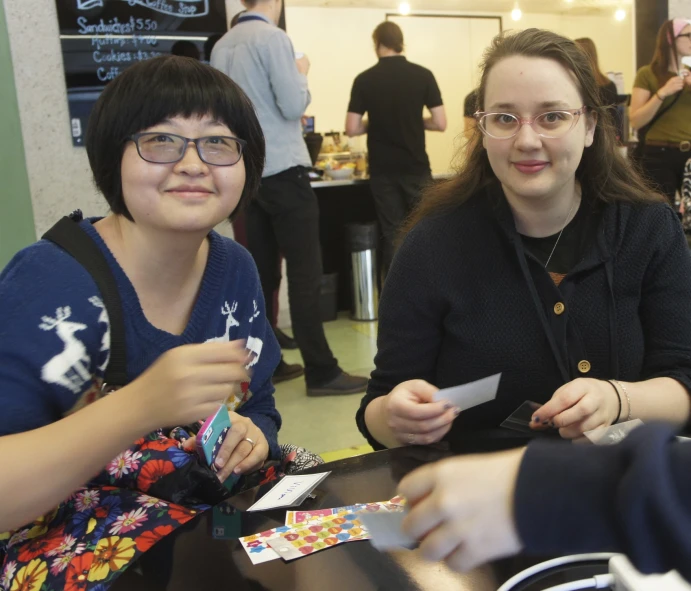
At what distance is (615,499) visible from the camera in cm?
54

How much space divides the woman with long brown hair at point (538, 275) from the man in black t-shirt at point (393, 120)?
2.90 metres

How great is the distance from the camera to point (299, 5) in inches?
370

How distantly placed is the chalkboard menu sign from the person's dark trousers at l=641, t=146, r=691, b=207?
104 inches

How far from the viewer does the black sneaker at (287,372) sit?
3697 mm

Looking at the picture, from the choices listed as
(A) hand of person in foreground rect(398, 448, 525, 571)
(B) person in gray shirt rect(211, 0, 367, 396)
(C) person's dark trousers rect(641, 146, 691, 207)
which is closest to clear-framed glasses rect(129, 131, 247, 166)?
(A) hand of person in foreground rect(398, 448, 525, 571)

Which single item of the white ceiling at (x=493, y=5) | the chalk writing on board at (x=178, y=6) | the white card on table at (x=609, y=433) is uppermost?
the white ceiling at (x=493, y=5)

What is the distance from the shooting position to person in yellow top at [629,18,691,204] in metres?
3.93

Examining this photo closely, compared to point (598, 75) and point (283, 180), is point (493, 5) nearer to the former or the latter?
point (283, 180)

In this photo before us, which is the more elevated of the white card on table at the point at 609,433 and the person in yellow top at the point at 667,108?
the person in yellow top at the point at 667,108

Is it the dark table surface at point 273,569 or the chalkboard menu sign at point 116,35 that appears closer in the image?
the dark table surface at point 273,569

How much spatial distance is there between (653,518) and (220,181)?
91cm

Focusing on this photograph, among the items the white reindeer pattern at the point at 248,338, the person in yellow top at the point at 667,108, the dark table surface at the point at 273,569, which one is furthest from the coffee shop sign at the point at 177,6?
the dark table surface at the point at 273,569

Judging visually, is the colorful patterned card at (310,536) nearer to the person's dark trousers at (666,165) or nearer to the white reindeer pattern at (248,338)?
the white reindeer pattern at (248,338)

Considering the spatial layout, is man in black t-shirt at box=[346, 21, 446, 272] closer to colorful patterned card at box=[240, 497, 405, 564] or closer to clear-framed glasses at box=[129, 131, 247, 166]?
clear-framed glasses at box=[129, 131, 247, 166]
